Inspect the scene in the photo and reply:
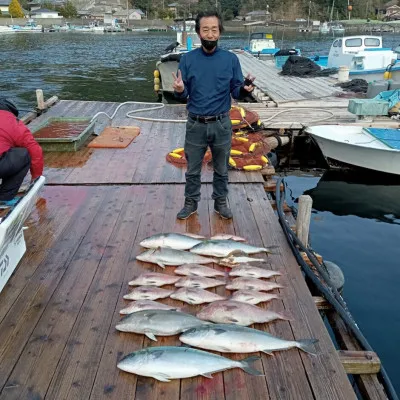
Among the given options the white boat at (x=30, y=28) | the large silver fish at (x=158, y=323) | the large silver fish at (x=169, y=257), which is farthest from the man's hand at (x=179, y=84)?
the white boat at (x=30, y=28)

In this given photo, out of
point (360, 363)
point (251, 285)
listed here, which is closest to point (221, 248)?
point (251, 285)

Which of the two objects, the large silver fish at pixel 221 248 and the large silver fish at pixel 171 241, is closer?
the large silver fish at pixel 221 248

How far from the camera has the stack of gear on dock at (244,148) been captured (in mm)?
7193

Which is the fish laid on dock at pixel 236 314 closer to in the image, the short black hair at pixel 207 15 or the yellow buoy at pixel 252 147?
the short black hair at pixel 207 15

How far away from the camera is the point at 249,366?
114 inches

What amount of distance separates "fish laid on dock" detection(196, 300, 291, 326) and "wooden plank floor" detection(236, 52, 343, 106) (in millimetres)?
10499

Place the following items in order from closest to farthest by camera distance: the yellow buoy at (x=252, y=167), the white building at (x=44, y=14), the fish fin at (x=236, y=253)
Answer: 1. the fish fin at (x=236, y=253)
2. the yellow buoy at (x=252, y=167)
3. the white building at (x=44, y=14)

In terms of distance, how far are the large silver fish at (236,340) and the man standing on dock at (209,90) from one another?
243 centimetres

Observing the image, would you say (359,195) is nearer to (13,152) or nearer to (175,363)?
(13,152)

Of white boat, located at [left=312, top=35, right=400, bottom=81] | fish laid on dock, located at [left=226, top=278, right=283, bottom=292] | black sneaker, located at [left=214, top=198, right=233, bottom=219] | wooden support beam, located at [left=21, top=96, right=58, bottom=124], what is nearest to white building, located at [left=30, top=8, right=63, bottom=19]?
white boat, located at [left=312, top=35, right=400, bottom=81]

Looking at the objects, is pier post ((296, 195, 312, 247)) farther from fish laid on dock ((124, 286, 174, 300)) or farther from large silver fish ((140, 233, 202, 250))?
fish laid on dock ((124, 286, 174, 300))

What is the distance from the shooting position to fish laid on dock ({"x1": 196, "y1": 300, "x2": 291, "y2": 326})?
3.32m

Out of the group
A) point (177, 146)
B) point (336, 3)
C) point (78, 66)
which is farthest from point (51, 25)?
point (177, 146)

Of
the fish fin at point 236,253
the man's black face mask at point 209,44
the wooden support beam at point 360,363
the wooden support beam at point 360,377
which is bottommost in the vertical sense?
the wooden support beam at point 360,377
